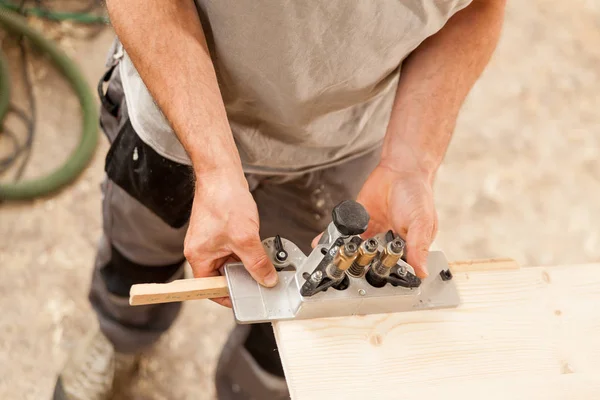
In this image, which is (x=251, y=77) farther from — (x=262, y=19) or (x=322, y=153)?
(x=322, y=153)

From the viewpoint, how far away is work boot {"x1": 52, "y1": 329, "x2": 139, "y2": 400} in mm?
1397

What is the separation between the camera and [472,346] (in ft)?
2.50

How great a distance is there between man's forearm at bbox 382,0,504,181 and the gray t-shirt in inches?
1.8

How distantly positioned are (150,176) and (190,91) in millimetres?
261

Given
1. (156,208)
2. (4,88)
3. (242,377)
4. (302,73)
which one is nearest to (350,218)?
(302,73)

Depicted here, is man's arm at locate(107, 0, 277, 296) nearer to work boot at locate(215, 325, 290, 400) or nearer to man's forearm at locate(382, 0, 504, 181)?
man's forearm at locate(382, 0, 504, 181)

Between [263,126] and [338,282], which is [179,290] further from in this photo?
[263,126]

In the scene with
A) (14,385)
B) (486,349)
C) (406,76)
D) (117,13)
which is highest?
(117,13)

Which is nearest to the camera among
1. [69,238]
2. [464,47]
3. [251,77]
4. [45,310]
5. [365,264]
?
[365,264]

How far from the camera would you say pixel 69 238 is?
5.43 ft

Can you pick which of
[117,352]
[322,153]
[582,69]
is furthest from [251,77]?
[582,69]

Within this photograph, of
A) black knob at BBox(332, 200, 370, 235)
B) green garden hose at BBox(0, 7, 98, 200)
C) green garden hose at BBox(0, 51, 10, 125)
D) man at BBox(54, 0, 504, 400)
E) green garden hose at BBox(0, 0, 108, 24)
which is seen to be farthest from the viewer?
green garden hose at BBox(0, 0, 108, 24)

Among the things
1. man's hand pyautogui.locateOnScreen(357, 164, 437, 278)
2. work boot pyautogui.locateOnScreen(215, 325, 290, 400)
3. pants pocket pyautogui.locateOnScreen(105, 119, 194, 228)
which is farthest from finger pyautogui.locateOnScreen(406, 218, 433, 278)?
work boot pyautogui.locateOnScreen(215, 325, 290, 400)

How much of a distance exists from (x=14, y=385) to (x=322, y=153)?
3.07 ft
